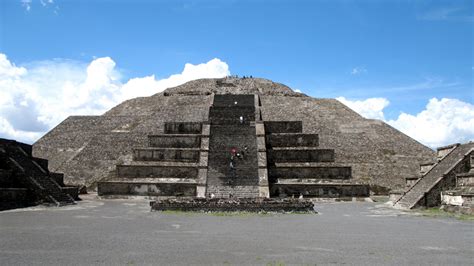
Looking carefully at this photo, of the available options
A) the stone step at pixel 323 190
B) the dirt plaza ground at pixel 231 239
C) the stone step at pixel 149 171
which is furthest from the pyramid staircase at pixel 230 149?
the dirt plaza ground at pixel 231 239

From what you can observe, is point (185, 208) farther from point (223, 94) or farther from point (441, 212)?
point (223, 94)

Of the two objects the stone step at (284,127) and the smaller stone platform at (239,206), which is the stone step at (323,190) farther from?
the stone step at (284,127)

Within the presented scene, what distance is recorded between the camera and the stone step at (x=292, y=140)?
29.6m

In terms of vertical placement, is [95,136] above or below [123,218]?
above

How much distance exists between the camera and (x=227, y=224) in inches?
568

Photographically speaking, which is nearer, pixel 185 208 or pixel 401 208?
pixel 185 208

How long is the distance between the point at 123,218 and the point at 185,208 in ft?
10.6

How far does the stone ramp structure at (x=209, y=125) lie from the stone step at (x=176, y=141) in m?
1.05

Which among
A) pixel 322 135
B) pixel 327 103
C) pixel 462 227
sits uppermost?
pixel 327 103

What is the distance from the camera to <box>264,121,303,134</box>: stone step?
104 feet

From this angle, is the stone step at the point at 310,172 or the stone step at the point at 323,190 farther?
the stone step at the point at 310,172

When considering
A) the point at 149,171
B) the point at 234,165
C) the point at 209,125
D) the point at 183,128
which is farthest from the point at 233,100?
the point at 149,171

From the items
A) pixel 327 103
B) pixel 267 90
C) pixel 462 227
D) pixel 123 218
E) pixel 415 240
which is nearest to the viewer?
pixel 415 240

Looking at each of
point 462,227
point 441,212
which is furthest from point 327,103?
point 462,227
